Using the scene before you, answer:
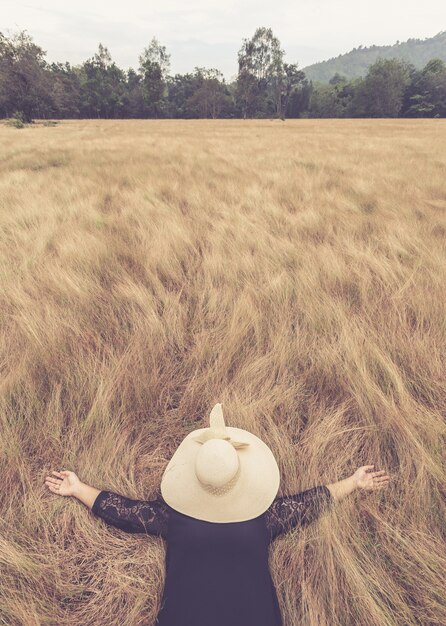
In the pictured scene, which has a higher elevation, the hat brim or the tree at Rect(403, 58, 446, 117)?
the tree at Rect(403, 58, 446, 117)

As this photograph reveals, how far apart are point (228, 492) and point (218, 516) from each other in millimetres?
71

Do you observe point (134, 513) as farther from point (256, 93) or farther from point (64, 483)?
point (256, 93)

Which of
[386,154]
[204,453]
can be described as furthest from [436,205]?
[386,154]

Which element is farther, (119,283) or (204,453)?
(119,283)

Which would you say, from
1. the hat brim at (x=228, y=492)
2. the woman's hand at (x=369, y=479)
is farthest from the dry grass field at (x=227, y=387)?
the hat brim at (x=228, y=492)

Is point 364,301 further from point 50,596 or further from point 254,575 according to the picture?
point 50,596

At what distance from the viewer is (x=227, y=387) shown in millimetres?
1472

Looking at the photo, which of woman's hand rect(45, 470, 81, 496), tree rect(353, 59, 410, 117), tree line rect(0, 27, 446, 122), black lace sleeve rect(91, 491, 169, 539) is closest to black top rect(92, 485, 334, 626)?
black lace sleeve rect(91, 491, 169, 539)

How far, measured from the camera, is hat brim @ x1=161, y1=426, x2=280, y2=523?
3.00 feet

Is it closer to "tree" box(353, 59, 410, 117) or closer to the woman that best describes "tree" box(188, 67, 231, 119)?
"tree" box(353, 59, 410, 117)

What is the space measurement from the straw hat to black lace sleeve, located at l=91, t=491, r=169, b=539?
9cm

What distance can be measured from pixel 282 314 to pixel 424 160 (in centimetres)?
747

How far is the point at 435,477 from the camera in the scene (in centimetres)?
107

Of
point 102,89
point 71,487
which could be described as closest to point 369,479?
point 71,487
